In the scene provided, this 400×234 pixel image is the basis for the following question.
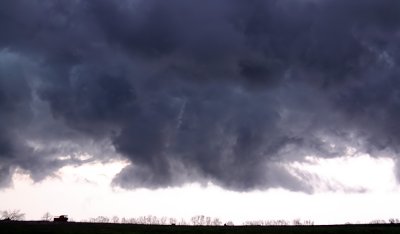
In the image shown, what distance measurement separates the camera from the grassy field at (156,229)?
278ft

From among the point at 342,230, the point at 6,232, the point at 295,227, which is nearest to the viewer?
the point at 6,232

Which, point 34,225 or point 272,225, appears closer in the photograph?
point 34,225

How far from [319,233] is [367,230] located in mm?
8227

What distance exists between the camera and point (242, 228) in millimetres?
93125

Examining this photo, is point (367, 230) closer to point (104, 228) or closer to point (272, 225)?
point (272, 225)

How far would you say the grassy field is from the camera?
3341 inches

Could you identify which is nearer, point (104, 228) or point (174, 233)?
point (174, 233)

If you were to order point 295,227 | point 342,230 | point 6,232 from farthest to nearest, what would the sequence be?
point 295,227 < point 342,230 < point 6,232

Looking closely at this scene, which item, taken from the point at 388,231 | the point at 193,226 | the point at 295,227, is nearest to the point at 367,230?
the point at 388,231

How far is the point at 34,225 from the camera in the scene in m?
90.8

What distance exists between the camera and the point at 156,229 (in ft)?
291

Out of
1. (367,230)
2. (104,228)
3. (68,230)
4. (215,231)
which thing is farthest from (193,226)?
(367,230)

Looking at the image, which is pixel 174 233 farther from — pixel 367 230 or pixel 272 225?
pixel 367 230

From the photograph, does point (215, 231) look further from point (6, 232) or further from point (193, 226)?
point (6, 232)
